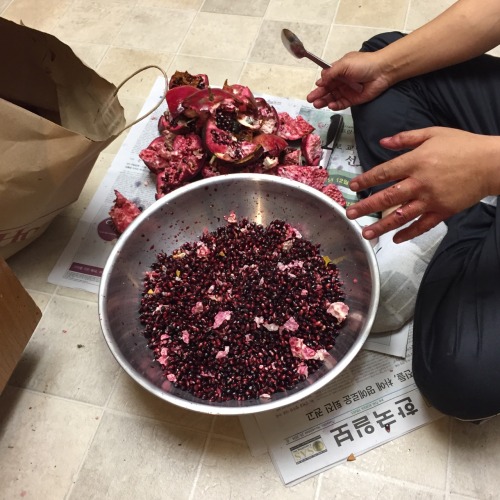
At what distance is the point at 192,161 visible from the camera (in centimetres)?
109

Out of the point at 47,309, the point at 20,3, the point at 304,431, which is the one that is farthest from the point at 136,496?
the point at 20,3

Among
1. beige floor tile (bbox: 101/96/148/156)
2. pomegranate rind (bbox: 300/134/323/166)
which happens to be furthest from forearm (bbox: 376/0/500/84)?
beige floor tile (bbox: 101/96/148/156)

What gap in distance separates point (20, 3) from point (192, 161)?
1022 mm

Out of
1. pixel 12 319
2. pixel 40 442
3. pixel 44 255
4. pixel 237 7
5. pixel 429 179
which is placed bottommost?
pixel 40 442

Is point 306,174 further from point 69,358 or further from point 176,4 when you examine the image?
point 176,4

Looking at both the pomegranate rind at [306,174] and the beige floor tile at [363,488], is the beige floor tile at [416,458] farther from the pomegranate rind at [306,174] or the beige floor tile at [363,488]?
the pomegranate rind at [306,174]

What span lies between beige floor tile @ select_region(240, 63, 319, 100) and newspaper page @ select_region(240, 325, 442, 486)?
0.76 meters

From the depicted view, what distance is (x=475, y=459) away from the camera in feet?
2.80

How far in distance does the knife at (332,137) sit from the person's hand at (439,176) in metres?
0.47

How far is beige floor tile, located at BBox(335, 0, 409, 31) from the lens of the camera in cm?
145

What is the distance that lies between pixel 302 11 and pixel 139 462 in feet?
4.27

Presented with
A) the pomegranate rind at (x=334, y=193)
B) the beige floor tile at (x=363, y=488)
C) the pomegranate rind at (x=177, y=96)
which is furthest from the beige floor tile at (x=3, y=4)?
the beige floor tile at (x=363, y=488)

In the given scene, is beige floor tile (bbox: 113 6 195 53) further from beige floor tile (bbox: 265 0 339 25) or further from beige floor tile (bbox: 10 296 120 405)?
beige floor tile (bbox: 10 296 120 405)

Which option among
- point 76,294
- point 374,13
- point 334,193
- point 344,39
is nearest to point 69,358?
point 76,294
